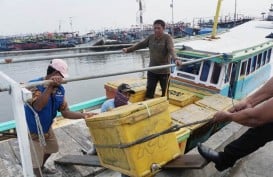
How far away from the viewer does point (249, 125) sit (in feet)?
8.70

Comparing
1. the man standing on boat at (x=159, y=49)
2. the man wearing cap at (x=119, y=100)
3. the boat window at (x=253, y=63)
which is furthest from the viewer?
the boat window at (x=253, y=63)

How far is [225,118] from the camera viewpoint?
9.02ft

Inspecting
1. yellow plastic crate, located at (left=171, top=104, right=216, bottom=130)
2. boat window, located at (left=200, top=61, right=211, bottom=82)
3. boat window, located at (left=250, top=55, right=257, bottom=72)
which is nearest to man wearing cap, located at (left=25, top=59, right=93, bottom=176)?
yellow plastic crate, located at (left=171, top=104, right=216, bottom=130)

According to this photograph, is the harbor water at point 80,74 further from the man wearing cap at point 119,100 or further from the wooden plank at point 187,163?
the wooden plank at point 187,163

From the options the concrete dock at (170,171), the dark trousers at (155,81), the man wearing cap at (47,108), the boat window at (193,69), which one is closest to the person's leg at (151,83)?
the dark trousers at (155,81)

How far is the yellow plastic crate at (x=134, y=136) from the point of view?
2740 millimetres

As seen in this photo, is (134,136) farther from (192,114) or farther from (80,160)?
(192,114)

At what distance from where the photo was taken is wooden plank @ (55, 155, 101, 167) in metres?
3.65

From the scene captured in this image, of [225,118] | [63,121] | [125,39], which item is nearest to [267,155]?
[225,118]

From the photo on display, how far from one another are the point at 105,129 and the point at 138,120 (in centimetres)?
33

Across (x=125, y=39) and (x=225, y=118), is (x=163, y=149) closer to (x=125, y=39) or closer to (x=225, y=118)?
(x=225, y=118)

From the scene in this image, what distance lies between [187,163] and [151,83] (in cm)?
351

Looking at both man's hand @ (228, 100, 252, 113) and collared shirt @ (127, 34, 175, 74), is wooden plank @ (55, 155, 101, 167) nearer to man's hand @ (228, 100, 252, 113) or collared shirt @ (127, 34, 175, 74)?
man's hand @ (228, 100, 252, 113)

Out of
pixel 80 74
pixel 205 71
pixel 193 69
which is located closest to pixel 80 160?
pixel 205 71
